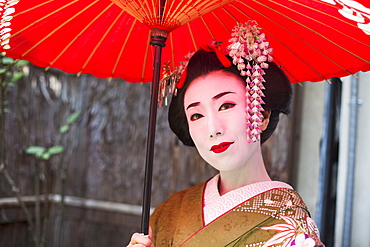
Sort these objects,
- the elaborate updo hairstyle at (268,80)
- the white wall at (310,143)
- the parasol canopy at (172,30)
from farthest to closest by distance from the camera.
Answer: the white wall at (310,143) → the elaborate updo hairstyle at (268,80) → the parasol canopy at (172,30)

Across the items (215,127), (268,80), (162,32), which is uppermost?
(162,32)

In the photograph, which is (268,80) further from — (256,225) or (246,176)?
(256,225)

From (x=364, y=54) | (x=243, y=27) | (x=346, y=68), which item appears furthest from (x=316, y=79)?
(x=243, y=27)

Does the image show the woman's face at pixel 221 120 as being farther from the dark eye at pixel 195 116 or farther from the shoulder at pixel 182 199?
the shoulder at pixel 182 199

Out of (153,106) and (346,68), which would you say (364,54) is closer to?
(346,68)

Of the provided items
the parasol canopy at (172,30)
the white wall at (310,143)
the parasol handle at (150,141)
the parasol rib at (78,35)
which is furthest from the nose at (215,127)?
the white wall at (310,143)

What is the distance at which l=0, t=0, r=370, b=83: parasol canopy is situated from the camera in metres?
1.50

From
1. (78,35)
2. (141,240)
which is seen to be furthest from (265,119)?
(78,35)

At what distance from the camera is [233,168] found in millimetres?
1576

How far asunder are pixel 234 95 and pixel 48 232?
292 cm

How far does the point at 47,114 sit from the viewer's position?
4219 millimetres

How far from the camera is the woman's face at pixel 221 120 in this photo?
1.54 meters

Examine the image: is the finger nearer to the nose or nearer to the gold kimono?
the gold kimono

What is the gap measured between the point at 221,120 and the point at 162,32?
1.30 feet
